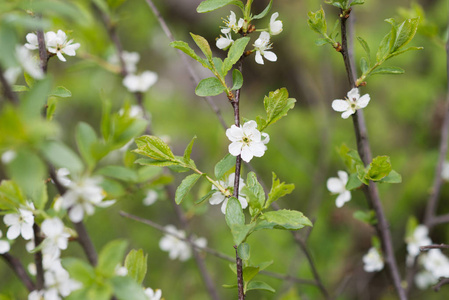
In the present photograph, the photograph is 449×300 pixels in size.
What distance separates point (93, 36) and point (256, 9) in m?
1.72

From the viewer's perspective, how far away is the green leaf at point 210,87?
0.61 m

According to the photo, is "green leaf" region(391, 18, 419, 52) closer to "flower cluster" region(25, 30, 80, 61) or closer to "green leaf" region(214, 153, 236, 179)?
"green leaf" region(214, 153, 236, 179)

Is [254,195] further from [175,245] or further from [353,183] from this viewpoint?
[175,245]

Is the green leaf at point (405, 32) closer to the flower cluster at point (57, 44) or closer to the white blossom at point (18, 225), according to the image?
the flower cluster at point (57, 44)

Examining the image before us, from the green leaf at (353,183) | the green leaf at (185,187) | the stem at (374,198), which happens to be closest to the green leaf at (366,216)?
the stem at (374,198)

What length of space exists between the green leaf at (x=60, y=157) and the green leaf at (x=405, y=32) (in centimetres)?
50

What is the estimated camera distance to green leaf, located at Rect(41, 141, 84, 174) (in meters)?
0.36

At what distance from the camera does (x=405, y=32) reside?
63 centimetres

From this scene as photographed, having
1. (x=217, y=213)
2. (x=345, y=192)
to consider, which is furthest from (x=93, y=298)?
(x=217, y=213)

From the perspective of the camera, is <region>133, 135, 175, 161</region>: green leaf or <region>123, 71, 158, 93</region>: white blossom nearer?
<region>133, 135, 175, 161</region>: green leaf

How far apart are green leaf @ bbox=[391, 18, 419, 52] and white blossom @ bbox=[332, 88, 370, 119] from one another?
0.09 metres

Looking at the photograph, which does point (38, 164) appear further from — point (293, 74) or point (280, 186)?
point (293, 74)

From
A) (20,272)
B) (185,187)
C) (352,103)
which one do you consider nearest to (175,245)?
(20,272)

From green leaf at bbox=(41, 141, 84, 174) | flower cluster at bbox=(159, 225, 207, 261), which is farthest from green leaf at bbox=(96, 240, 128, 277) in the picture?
flower cluster at bbox=(159, 225, 207, 261)
